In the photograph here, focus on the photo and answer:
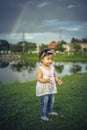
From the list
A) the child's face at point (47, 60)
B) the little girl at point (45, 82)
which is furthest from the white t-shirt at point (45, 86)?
the child's face at point (47, 60)

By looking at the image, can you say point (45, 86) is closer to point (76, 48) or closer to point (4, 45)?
point (76, 48)

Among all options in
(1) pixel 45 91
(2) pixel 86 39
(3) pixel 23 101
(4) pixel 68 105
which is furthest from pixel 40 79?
(2) pixel 86 39

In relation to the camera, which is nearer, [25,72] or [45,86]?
[45,86]

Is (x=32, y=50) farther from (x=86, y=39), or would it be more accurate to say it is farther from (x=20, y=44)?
(x=86, y=39)

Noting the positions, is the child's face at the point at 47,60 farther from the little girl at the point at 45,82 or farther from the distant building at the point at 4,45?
the distant building at the point at 4,45

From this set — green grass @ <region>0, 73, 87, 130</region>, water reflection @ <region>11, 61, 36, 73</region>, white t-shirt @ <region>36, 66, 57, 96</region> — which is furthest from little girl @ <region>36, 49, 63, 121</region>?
water reflection @ <region>11, 61, 36, 73</region>

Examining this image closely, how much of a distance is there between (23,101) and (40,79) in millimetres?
2184

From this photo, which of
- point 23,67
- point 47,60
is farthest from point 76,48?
point 47,60

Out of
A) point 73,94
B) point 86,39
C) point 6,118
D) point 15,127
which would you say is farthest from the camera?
point 86,39

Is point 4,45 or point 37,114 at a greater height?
point 4,45

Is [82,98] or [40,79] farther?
[82,98]

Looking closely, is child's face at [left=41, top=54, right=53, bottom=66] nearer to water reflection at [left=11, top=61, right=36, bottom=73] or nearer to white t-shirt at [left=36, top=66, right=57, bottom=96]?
white t-shirt at [left=36, top=66, right=57, bottom=96]

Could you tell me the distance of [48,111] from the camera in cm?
605

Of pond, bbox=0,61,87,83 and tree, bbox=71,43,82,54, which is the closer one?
pond, bbox=0,61,87,83
